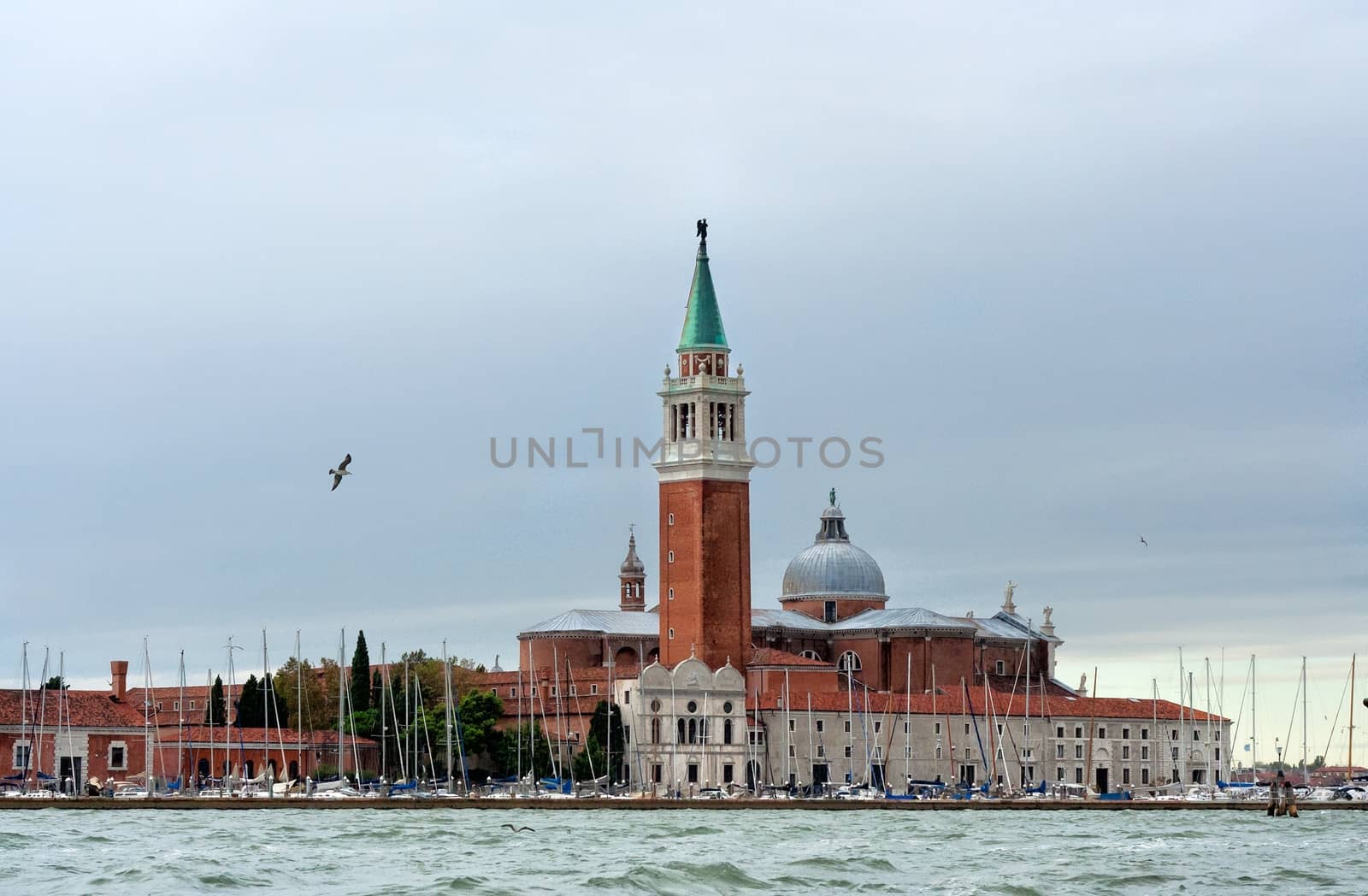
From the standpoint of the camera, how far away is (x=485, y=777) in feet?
279

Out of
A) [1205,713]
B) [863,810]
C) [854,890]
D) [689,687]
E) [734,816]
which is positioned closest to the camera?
[854,890]

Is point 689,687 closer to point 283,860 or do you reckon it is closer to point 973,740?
point 973,740

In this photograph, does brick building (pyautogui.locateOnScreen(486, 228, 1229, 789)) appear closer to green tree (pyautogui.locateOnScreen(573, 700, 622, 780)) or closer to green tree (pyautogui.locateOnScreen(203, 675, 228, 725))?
green tree (pyautogui.locateOnScreen(573, 700, 622, 780))

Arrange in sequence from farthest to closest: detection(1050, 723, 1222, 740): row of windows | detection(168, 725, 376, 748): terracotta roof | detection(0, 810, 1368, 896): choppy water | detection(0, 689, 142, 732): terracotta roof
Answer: detection(1050, 723, 1222, 740): row of windows
detection(168, 725, 376, 748): terracotta roof
detection(0, 689, 142, 732): terracotta roof
detection(0, 810, 1368, 896): choppy water

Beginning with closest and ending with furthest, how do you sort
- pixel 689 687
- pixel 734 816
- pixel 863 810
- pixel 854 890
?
pixel 854 890
pixel 734 816
pixel 863 810
pixel 689 687

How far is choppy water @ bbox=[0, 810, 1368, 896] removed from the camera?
130ft

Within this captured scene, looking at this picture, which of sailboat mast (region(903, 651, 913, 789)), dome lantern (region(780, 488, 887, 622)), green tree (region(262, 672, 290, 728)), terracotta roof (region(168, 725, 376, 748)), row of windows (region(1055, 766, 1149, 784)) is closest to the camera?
terracotta roof (region(168, 725, 376, 748))

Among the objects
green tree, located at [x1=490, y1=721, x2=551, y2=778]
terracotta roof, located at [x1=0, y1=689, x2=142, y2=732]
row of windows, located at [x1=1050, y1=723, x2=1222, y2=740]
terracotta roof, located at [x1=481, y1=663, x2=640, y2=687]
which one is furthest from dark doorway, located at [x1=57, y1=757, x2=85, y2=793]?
row of windows, located at [x1=1050, y1=723, x2=1222, y2=740]

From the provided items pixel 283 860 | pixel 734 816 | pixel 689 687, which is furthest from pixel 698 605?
pixel 283 860

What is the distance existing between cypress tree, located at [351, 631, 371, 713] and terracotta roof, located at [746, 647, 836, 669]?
1297cm

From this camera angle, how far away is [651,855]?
4612cm

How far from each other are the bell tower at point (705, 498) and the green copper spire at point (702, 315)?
29mm

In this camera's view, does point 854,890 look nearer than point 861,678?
Yes

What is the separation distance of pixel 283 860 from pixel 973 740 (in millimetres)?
47793
